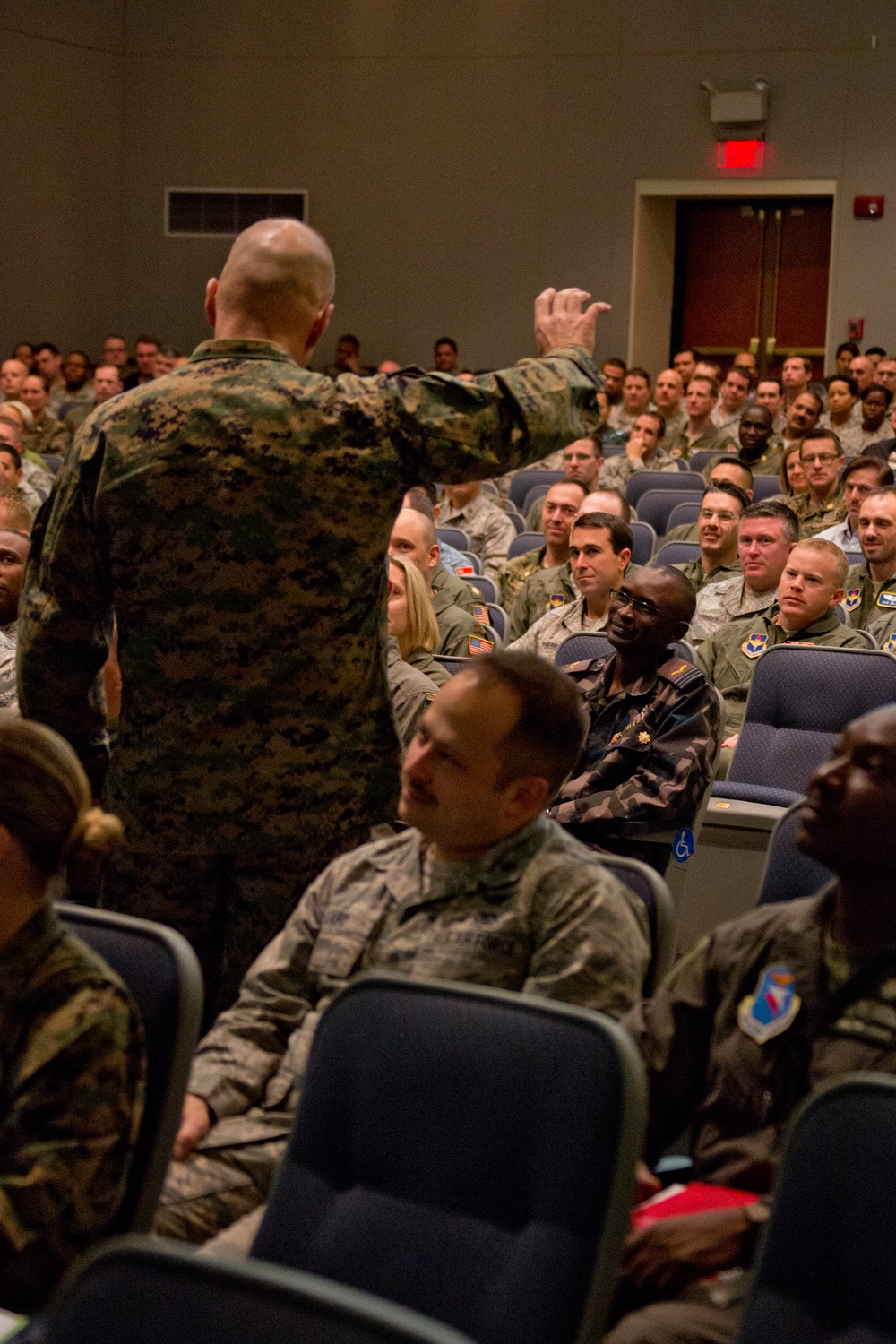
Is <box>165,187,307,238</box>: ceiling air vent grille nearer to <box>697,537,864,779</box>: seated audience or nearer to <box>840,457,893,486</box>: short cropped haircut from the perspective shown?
<box>840,457,893,486</box>: short cropped haircut

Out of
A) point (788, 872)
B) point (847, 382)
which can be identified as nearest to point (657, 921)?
point (788, 872)

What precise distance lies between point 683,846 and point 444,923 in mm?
1620

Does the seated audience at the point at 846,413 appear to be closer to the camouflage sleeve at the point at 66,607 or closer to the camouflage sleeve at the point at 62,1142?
the camouflage sleeve at the point at 66,607

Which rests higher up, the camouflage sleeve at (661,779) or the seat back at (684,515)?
the seat back at (684,515)

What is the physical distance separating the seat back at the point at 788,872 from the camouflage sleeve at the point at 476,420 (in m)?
0.71

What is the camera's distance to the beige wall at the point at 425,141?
463 inches

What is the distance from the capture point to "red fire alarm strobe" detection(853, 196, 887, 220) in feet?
Answer: 38.3

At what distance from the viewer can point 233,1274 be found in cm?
104

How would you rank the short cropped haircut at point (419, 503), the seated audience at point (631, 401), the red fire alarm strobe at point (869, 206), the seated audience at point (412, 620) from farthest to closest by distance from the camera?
the red fire alarm strobe at point (869, 206), the seated audience at point (631, 401), the short cropped haircut at point (419, 503), the seated audience at point (412, 620)

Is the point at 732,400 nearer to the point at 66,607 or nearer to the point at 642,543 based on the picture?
the point at 642,543

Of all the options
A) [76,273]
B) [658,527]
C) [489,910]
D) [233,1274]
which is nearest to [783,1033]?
A: [489,910]

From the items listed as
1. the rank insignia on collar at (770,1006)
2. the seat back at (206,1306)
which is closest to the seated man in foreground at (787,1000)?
the rank insignia on collar at (770,1006)

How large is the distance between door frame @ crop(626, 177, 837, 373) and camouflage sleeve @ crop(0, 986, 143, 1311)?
11359 millimetres

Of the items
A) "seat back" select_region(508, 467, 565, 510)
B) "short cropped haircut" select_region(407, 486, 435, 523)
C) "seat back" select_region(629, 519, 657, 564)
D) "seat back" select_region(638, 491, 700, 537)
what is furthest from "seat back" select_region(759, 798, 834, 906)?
"seat back" select_region(508, 467, 565, 510)
